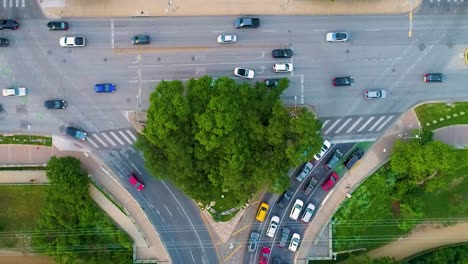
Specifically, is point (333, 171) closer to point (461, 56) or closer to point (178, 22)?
point (461, 56)

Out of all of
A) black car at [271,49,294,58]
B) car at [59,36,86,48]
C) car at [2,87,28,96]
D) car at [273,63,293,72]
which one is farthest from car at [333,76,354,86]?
car at [2,87,28,96]

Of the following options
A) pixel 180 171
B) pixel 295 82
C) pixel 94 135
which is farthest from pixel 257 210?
pixel 94 135

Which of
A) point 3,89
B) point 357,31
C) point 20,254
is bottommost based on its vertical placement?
point 20,254

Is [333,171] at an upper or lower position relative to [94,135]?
lower

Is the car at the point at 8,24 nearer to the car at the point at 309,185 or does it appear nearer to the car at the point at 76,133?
the car at the point at 76,133

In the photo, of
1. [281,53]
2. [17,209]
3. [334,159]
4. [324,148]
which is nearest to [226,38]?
[281,53]

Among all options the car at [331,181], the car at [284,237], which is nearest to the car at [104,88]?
the car at [284,237]
